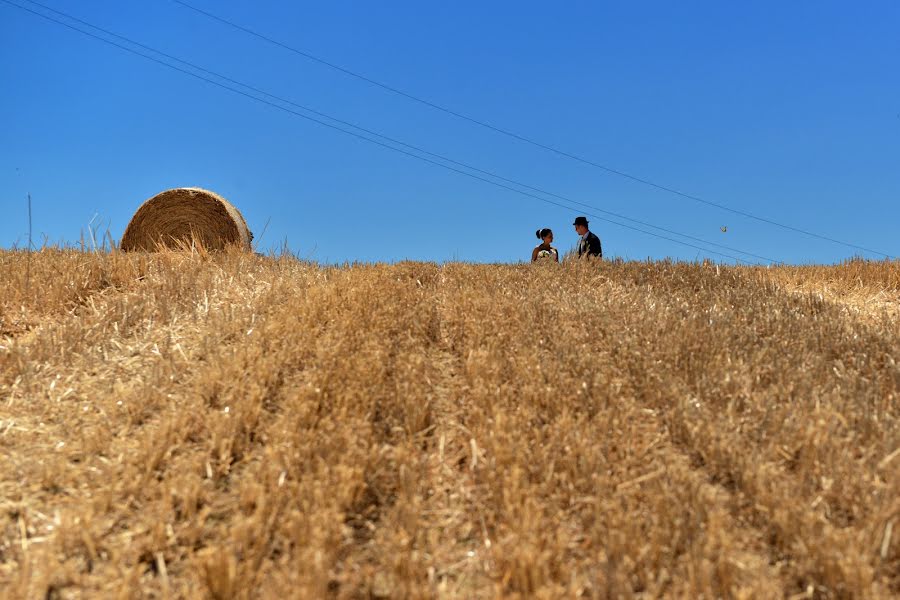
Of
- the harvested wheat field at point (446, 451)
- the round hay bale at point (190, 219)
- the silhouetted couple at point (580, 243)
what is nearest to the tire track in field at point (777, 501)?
the harvested wheat field at point (446, 451)

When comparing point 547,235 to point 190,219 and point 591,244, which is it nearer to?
point 591,244

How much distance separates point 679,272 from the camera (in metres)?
9.36

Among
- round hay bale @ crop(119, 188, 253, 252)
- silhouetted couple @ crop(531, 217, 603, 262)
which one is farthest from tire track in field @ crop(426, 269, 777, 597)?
round hay bale @ crop(119, 188, 253, 252)

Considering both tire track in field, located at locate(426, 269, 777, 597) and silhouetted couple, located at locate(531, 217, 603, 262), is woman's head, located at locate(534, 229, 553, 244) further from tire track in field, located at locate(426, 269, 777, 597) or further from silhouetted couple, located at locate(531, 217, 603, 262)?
tire track in field, located at locate(426, 269, 777, 597)

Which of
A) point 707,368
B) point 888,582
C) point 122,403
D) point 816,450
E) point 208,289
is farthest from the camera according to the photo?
point 208,289

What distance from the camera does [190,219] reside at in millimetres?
15961

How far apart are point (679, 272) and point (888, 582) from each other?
6.67 meters

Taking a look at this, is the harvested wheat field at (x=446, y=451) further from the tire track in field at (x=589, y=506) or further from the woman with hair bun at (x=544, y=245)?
the woman with hair bun at (x=544, y=245)

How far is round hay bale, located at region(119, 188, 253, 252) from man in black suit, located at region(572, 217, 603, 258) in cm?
837

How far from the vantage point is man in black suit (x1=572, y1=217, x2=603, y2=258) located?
12.2 m

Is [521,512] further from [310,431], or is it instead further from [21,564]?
[21,564]

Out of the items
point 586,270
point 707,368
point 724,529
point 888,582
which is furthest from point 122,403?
point 586,270

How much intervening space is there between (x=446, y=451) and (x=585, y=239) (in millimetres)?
8897

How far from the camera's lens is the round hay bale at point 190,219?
15703 mm
